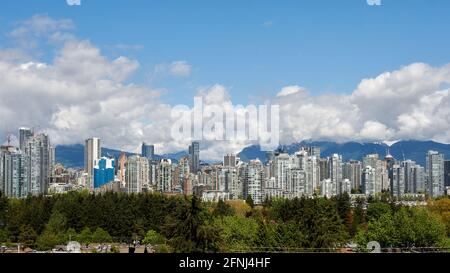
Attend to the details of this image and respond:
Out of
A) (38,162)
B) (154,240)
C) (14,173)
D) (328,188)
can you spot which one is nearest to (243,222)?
(154,240)

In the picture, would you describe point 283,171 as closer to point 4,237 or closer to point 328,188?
point 328,188

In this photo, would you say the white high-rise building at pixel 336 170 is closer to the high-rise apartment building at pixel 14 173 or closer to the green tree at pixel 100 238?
the high-rise apartment building at pixel 14 173

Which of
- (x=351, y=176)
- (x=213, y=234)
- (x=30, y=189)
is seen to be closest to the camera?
(x=213, y=234)

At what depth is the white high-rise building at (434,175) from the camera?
1835 centimetres

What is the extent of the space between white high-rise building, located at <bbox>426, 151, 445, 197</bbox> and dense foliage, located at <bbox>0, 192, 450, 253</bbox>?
1.86m

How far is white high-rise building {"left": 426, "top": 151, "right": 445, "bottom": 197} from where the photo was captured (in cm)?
1835

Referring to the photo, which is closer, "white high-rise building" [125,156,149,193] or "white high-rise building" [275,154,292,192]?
"white high-rise building" [125,156,149,193]

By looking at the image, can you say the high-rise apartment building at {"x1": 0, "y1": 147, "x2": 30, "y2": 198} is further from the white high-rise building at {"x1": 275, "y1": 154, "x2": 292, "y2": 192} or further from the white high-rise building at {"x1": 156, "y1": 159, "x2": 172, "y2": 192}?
the white high-rise building at {"x1": 275, "y1": 154, "x2": 292, "y2": 192}

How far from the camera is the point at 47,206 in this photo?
627 inches

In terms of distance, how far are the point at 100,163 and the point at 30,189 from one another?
2.31 m

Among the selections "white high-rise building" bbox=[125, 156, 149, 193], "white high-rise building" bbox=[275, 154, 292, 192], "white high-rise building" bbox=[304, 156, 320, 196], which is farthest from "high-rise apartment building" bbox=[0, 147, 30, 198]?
"white high-rise building" bbox=[304, 156, 320, 196]

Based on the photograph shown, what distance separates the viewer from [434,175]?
20.7 m
